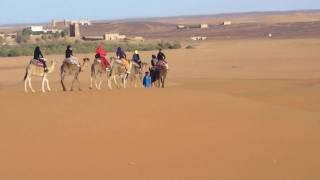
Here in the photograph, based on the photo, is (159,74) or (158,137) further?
(159,74)

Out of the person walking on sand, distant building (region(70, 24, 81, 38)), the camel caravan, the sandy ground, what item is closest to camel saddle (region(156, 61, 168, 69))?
the camel caravan

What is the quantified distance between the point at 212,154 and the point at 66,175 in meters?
2.43

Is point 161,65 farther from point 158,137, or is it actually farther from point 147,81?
point 158,137

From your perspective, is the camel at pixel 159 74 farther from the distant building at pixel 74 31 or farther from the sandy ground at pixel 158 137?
the distant building at pixel 74 31

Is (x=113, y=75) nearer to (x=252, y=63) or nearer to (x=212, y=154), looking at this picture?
(x=212, y=154)

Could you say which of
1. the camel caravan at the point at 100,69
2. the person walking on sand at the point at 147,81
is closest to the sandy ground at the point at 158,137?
the camel caravan at the point at 100,69

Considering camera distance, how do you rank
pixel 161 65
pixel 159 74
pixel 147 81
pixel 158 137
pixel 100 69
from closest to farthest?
pixel 158 137 < pixel 100 69 < pixel 161 65 < pixel 159 74 < pixel 147 81

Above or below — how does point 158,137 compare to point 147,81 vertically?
above

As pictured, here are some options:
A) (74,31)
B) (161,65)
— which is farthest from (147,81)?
(74,31)

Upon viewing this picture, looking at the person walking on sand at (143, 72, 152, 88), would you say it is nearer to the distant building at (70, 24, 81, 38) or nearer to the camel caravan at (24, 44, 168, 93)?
the camel caravan at (24, 44, 168, 93)

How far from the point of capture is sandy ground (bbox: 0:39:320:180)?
971 cm

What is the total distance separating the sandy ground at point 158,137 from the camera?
9.71 meters

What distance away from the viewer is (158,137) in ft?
39.8

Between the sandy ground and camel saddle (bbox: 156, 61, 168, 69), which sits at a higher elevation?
camel saddle (bbox: 156, 61, 168, 69)
